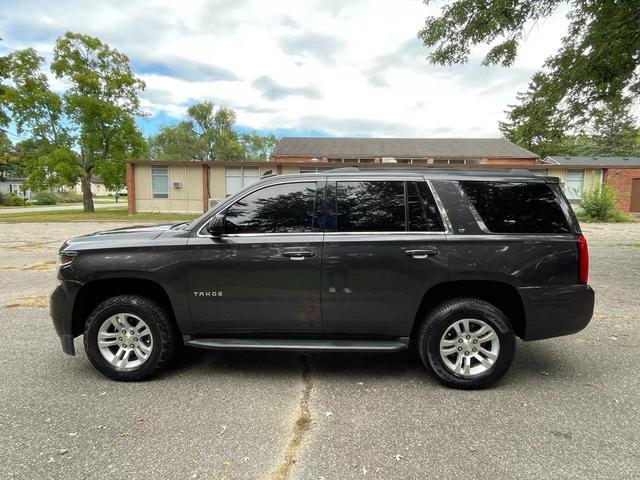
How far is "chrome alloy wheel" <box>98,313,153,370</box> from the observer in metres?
3.45

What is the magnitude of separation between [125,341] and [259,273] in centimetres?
136

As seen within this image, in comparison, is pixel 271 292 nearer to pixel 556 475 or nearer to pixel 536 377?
pixel 556 475

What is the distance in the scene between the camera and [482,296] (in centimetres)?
353

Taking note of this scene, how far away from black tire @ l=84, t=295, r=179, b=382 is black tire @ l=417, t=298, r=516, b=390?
2243 millimetres

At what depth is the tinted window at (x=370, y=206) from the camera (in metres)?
3.39

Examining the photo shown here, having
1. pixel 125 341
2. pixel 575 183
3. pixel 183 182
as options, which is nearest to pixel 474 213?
pixel 125 341

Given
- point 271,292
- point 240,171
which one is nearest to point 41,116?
point 240,171

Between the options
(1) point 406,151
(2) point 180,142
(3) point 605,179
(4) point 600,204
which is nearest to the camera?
(4) point 600,204

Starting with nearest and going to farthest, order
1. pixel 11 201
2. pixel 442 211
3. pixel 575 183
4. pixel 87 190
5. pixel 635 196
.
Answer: pixel 442 211
pixel 575 183
pixel 635 196
pixel 87 190
pixel 11 201

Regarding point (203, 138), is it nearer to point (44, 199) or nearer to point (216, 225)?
point (44, 199)

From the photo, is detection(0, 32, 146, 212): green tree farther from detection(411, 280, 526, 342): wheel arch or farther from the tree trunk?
detection(411, 280, 526, 342): wheel arch

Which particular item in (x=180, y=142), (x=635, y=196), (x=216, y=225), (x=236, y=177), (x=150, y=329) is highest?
(x=180, y=142)

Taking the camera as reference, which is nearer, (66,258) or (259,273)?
(259,273)

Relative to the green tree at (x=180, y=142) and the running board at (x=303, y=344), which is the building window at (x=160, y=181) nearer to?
the running board at (x=303, y=344)
